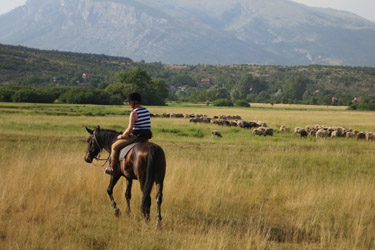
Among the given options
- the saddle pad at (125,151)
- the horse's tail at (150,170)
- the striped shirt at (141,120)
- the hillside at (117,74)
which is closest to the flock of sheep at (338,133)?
the striped shirt at (141,120)

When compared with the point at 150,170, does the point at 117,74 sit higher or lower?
higher

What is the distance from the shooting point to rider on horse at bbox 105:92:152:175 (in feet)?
27.3

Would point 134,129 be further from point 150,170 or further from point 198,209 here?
point 198,209

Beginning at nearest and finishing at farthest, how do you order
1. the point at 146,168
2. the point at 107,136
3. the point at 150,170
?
the point at 150,170 < the point at 146,168 < the point at 107,136

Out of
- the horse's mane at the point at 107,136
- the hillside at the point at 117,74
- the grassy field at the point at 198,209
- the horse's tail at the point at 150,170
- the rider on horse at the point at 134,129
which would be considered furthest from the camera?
the hillside at the point at 117,74

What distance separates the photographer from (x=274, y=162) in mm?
16484

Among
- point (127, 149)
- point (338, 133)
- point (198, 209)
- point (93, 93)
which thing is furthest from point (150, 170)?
point (93, 93)

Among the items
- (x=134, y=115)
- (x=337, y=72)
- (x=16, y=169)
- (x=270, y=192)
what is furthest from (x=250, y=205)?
(x=337, y=72)

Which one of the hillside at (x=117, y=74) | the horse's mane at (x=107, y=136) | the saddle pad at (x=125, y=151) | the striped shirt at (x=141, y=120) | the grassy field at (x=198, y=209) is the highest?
the hillside at (x=117, y=74)

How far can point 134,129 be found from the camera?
8398mm

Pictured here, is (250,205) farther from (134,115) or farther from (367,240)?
(134,115)

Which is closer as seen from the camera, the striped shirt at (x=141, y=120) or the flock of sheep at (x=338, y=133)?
the striped shirt at (x=141, y=120)

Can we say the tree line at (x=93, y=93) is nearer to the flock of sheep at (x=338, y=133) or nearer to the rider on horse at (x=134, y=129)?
the flock of sheep at (x=338, y=133)

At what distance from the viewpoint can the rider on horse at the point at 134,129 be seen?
8.31 meters
